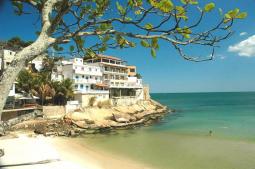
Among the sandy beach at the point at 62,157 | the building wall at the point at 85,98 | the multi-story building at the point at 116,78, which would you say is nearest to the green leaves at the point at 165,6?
the sandy beach at the point at 62,157

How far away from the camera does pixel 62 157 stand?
1986 centimetres

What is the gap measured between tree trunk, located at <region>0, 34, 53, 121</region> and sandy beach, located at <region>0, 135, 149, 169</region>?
42.4 feet

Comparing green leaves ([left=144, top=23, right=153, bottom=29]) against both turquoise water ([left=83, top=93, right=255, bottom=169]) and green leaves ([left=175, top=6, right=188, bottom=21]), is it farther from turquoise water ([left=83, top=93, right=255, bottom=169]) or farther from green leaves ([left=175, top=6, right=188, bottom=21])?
turquoise water ([left=83, top=93, right=255, bottom=169])

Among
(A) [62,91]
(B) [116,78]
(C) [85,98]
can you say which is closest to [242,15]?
(A) [62,91]

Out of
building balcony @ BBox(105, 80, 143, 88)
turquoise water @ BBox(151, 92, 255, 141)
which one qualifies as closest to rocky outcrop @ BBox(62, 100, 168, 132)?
turquoise water @ BBox(151, 92, 255, 141)

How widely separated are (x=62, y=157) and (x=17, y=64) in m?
17.5

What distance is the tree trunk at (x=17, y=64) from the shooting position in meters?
3.50

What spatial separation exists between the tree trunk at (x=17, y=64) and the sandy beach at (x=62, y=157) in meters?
12.9

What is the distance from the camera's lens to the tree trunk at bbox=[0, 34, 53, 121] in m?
3.50

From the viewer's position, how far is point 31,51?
379 centimetres

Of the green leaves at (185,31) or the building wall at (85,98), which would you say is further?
the building wall at (85,98)

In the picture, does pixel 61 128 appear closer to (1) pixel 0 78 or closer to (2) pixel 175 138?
(2) pixel 175 138

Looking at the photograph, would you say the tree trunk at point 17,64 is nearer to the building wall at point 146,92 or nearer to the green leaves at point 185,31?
the green leaves at point 185,31

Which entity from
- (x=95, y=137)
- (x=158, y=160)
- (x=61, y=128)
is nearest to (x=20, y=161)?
(x=158, y=160)
